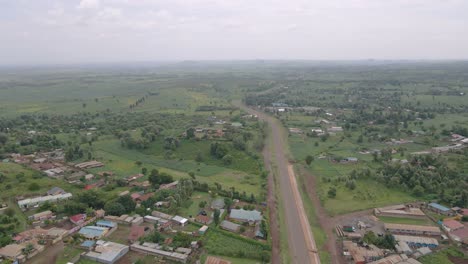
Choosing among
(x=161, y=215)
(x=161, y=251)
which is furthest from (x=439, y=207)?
(x=161, y=215)

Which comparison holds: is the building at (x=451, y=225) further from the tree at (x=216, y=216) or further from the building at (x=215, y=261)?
the tree at (x=216, y=216)

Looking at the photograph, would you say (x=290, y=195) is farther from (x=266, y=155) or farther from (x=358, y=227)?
(x=266, y=155)

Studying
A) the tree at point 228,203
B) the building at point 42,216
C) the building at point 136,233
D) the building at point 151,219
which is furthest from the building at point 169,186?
the building at point 42,216

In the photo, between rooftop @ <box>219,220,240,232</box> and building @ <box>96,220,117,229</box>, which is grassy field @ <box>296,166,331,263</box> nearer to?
rooftop @ <box>219,220,240,232</box>

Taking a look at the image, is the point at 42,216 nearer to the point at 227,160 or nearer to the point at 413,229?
the point at 227,160

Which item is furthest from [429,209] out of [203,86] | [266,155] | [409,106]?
[203,86]
